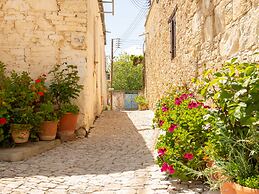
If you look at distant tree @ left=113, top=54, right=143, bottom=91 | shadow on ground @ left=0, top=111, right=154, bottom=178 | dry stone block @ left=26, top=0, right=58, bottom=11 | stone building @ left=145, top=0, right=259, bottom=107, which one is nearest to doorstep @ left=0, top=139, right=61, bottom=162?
shadow on ground @ left=0, top=111, right=154, bottom=178

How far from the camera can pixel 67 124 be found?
214 inches

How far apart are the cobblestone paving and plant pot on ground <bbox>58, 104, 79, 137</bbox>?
0.32 metres

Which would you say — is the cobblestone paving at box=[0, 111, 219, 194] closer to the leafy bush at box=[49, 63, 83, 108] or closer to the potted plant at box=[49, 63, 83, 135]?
the potted plant at box=[49, 63, 83, 135]

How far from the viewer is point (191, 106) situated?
10.8ft

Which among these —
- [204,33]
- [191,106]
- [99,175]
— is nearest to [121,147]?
[99,175]

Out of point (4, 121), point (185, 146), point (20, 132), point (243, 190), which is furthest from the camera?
point (20, 132)

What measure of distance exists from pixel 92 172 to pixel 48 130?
1.90m

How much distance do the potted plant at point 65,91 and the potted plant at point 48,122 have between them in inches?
11.1

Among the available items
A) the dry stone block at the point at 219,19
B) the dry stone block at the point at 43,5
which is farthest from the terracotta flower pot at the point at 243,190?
the dry stone block at the point at 43,5

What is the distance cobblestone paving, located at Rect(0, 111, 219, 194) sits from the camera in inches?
111

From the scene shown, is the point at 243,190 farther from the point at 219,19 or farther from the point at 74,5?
the point at 74,5

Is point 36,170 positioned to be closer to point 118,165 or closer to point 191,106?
point 118,165

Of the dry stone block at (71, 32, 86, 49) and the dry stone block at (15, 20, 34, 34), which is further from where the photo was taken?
the dry stone block at (71, 32, 86, 49)

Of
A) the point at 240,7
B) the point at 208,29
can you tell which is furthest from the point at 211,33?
the point at 240,7
